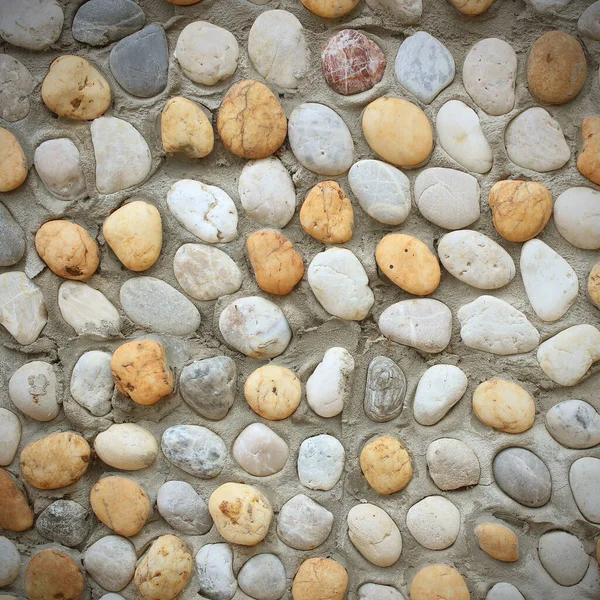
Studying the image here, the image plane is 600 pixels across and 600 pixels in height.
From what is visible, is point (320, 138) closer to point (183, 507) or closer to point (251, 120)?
point (251, 120)

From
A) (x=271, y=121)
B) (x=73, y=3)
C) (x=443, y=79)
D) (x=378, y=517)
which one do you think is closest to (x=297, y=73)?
(x=271, y=121)

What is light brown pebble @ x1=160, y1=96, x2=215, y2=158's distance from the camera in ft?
3.29

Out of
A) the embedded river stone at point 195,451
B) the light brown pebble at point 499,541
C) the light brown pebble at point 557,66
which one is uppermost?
the light brown pebble at point 557,66

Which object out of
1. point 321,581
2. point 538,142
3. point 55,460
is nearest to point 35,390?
point 55,460

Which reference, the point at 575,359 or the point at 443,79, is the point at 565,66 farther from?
the point at 575,359

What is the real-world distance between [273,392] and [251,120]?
0.34 meters

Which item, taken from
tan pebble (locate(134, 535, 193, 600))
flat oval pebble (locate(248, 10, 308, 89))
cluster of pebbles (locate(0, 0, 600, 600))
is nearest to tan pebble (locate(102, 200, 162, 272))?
cluster of pebbles (locate(0, 0, 600, 600))

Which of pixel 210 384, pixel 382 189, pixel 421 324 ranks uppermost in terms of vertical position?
pixel 382 189

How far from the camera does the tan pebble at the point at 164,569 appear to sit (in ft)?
3.29

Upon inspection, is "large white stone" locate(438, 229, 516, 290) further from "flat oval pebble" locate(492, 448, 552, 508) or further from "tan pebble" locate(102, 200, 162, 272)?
"tan pebble" locate(102, 200, 162, 272)

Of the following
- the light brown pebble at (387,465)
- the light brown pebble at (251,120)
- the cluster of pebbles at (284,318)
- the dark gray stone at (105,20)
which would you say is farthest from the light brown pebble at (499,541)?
the dark gray stone at (105,20)

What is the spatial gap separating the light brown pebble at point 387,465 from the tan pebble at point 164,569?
10.1 inches

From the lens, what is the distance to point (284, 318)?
3.36 ft

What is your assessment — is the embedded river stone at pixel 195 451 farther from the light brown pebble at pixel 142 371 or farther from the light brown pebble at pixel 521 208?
the light brown pebble at pixel 521 208
